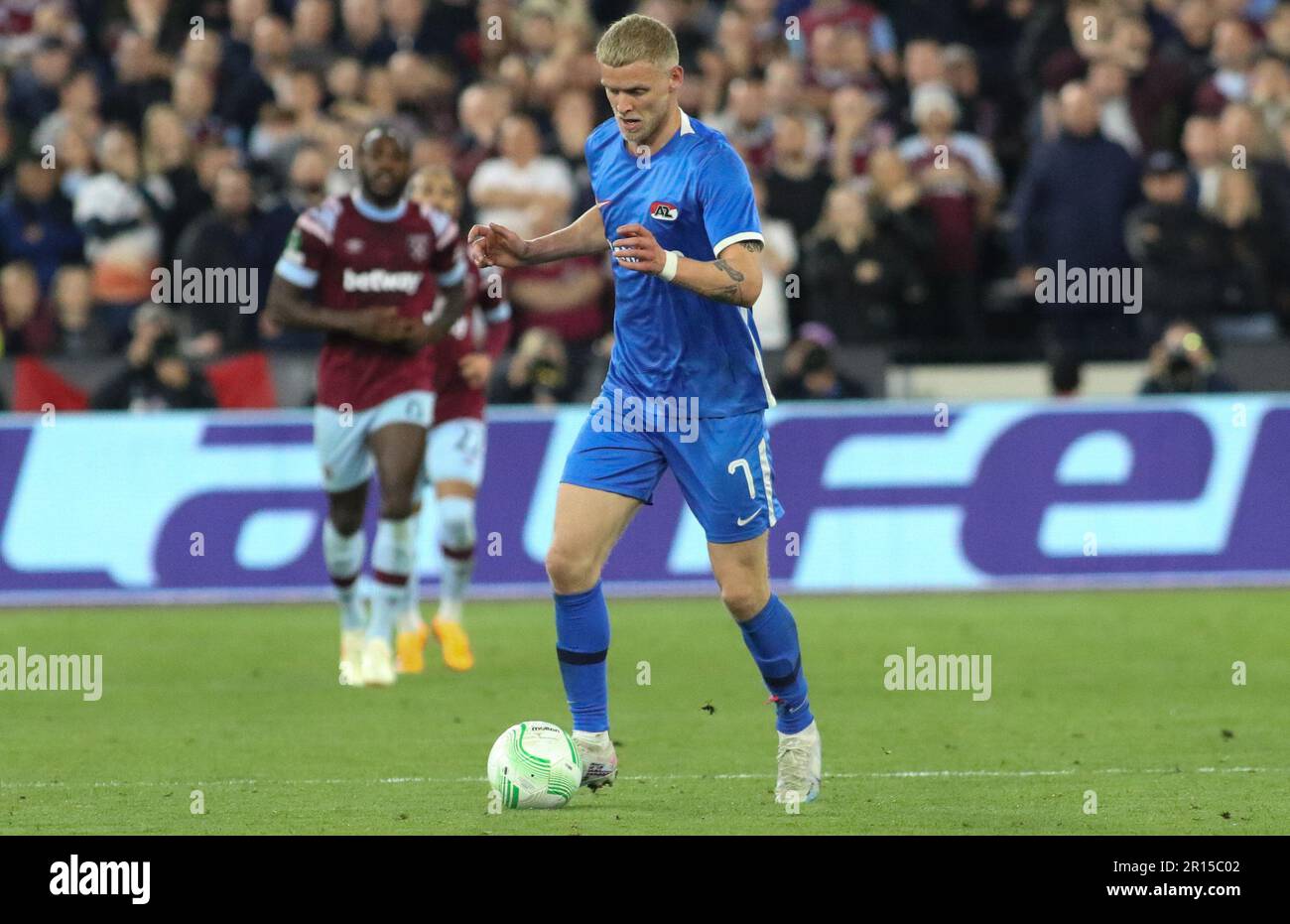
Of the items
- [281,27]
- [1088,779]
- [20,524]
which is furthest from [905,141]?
[1088,779]

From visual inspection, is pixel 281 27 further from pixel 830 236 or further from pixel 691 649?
pixel 691 649

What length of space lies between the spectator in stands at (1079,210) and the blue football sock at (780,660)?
31.4 ft

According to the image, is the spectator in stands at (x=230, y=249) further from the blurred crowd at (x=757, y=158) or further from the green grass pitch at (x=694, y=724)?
the green grass pitch at (x=694, y=724)

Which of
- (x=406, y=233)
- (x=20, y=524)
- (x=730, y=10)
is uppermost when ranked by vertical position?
(x=730, y=10)

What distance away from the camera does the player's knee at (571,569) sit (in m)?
8.08

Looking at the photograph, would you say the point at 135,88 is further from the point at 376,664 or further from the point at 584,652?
the point at 584,652

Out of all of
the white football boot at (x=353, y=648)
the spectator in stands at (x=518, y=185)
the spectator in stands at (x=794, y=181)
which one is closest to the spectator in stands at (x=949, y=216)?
the spectator in stands at (x=794, y=181)

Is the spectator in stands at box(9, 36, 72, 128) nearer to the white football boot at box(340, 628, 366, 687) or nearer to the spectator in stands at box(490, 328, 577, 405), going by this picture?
the spectator in stands at box(490, 328, 577, 405)

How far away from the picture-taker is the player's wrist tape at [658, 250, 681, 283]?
7.45m

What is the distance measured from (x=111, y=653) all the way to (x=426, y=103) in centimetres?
651

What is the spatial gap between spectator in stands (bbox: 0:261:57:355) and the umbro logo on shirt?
10332 mm

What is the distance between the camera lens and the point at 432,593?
1570 cm

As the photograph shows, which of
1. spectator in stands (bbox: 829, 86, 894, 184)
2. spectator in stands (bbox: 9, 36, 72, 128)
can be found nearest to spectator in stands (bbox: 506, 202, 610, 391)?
spectator in stands (bbox: 829, 86, 894, 184)

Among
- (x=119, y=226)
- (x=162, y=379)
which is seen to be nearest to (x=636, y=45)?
(x=162, y=379)
